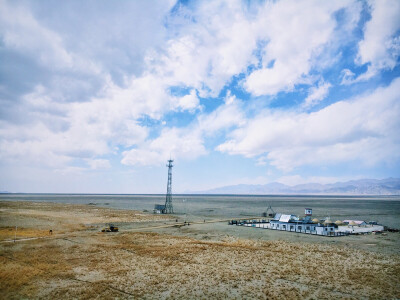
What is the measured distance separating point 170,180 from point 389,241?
61633 mm

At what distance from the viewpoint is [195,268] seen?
2556cm

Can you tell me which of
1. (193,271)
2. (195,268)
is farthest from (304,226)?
(193,271)

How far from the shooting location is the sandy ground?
19.8 metres

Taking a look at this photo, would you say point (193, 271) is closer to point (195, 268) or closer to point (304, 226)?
point (195, 268)

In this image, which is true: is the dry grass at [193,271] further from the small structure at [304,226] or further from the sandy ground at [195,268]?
the small structure at [304,226]

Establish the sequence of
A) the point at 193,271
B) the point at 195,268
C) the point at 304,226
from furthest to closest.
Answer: the point at 304,226, the point at 195,268, the point at 193,271

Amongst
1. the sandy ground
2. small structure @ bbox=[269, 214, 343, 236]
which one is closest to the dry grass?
the sandy ground

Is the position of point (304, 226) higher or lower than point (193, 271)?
higher

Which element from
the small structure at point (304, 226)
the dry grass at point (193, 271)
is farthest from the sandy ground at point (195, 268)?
the small structure at point (304, 226)

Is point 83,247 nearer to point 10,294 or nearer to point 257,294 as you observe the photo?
point 10,294

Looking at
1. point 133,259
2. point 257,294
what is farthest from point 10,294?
point 257,294

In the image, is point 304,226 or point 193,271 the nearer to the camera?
point 193,271

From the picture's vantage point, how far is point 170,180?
87.6 metres

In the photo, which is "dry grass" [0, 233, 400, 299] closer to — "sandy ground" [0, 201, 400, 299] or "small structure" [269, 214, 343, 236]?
"sandy ground" [0, 201, 400, 299]
